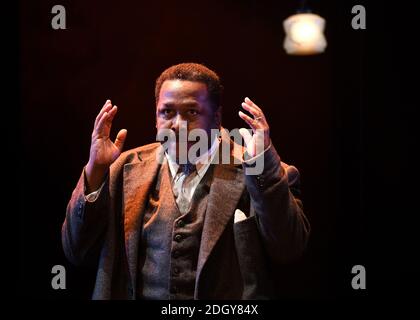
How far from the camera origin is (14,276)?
5.76 feet

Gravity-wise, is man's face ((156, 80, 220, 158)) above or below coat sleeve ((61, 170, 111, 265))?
above

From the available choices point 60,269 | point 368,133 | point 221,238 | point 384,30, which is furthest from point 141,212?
point 384,30

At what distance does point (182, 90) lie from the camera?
5.79 feet

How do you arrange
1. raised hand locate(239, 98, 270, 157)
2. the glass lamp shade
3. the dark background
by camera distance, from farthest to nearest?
1. the glass lamp shade
2. the dark background
3. raised hand locate(239, 98, 270, 157)

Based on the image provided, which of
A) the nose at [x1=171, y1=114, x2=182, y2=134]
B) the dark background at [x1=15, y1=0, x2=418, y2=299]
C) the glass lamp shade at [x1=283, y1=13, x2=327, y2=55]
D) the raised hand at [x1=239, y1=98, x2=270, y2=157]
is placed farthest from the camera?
the glass lamp shade at [x1=283, y1=13, x2=327, y2=55]

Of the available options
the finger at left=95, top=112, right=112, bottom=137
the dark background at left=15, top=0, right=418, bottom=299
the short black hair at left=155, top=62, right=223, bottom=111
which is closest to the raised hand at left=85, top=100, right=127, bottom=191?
the finger at left=95, top=112, right=112, bottom=137

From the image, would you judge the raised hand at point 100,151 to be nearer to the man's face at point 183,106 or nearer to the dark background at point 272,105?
the man's face at point 183,106

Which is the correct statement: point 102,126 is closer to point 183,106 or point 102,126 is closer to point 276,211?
point 183,106

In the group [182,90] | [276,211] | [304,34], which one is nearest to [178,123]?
[182,90]

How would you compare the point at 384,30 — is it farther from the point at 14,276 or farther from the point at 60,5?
the point at 14,276

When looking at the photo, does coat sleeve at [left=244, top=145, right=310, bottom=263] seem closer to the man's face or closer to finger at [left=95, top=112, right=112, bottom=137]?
the man's face

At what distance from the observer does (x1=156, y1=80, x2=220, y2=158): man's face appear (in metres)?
1.75

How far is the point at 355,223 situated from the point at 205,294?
75 cm

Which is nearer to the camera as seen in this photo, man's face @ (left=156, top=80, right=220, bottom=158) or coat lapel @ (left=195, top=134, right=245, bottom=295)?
coat lapel @ (left=195, top=134, right=245, bottom=295)
